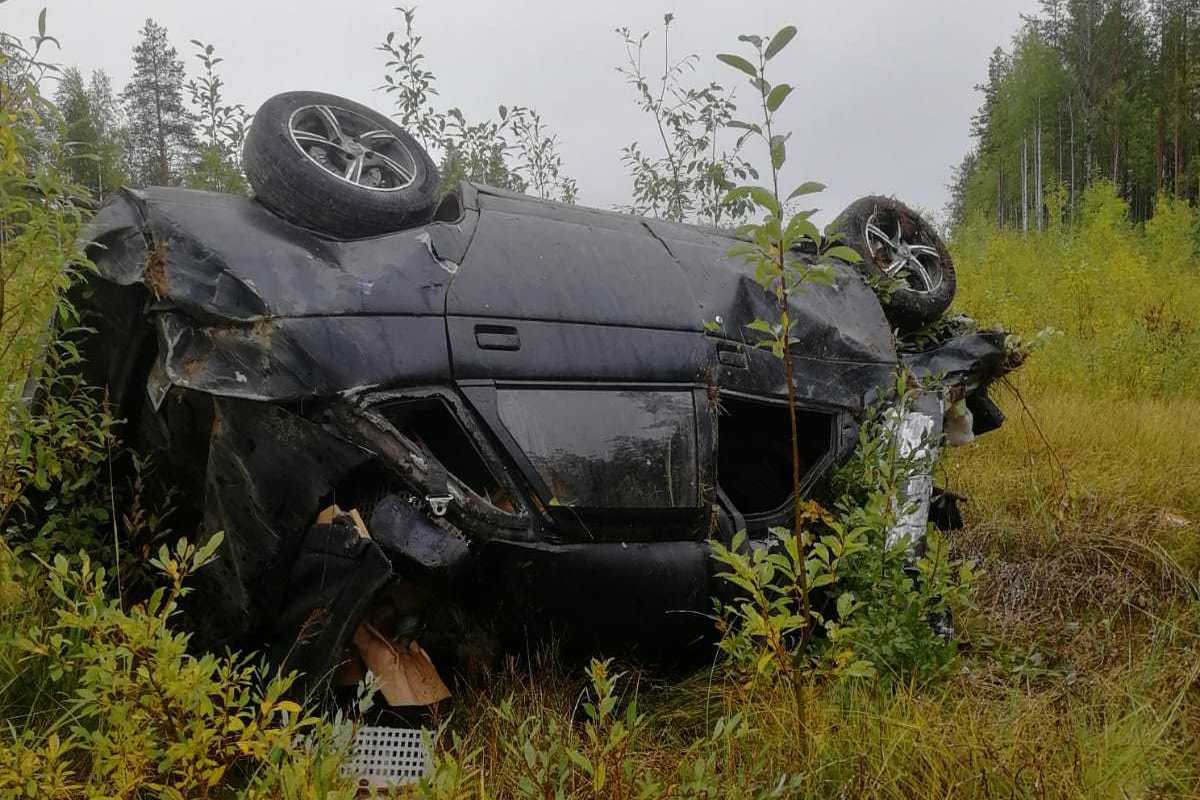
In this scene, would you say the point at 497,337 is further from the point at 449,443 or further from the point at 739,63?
the point at 739,63

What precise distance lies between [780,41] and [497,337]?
1121 millimetres

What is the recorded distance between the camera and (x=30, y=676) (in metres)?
2.27

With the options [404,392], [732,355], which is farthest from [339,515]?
[732,355]

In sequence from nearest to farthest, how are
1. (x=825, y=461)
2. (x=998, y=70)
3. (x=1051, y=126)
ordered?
(x=825, y=461), (x=1051, y=126), (x=998, y=70)

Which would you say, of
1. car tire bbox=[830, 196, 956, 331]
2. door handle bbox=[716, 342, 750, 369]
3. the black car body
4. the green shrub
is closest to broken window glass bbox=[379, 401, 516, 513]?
the black car body

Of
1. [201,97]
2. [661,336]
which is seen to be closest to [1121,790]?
[661,336]

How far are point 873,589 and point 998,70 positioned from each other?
5088 centimetres

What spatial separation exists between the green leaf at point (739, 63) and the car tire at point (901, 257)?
2.10m

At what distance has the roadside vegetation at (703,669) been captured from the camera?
1.59 metres

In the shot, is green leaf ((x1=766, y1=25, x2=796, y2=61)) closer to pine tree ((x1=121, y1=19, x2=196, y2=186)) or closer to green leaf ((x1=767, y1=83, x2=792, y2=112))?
green leaf ((x1=767, y1=83, x2=792, y2=112))

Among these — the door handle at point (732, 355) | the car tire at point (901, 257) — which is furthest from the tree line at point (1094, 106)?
the door handle at point (732, 355)

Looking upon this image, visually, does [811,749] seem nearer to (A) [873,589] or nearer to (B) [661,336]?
(A) [873,589]

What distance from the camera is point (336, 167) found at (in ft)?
9.14

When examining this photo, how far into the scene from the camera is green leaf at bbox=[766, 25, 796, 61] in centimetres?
171
